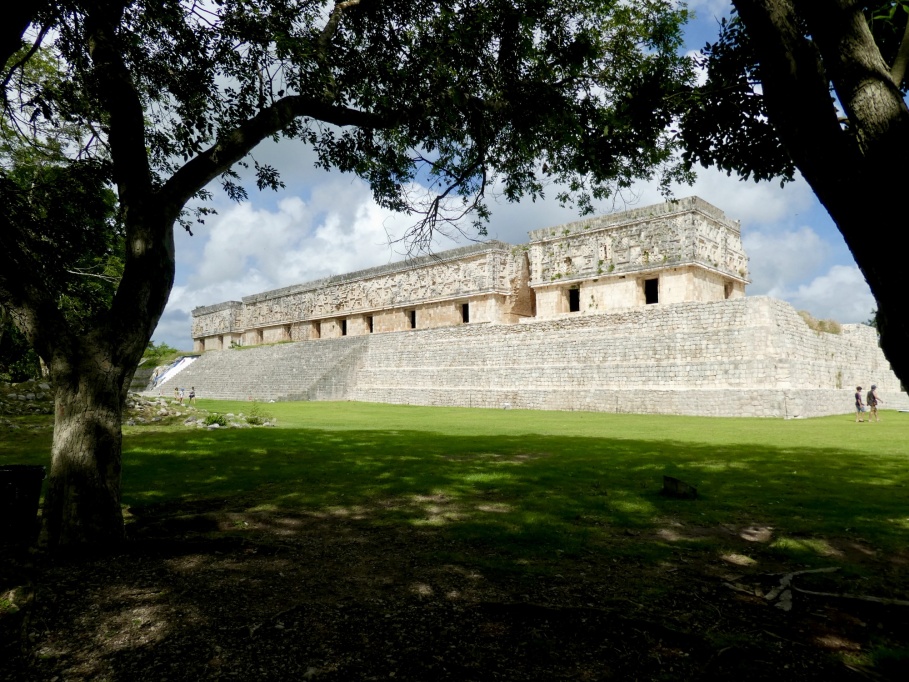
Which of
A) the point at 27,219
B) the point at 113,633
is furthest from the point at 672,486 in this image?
the point at 27,219

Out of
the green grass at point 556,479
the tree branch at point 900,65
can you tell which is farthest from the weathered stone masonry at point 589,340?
the tree branch at point 900,65

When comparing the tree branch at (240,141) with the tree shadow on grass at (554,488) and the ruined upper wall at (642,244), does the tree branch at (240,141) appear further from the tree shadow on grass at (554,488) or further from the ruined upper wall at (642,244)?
the ruined upper wall at (642,244)

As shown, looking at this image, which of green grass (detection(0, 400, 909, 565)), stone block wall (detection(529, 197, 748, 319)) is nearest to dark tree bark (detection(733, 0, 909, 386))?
green grass (detection(0, 400, 909, 565))

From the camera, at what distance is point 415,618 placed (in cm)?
293

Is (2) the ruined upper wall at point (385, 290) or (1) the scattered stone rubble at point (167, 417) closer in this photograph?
(1) the scattered stone rubble at point (167, 417)

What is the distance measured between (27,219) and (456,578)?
Result: 627cm

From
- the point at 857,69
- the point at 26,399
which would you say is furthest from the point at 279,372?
the point at 857,69

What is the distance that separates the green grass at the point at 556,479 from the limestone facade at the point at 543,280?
10943 mm

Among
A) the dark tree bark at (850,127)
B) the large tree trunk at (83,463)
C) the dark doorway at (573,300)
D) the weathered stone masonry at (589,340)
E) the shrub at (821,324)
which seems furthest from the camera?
the dark doorway at (573,300)

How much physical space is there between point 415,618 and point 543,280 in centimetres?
2422

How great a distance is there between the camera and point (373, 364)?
29.6 metres

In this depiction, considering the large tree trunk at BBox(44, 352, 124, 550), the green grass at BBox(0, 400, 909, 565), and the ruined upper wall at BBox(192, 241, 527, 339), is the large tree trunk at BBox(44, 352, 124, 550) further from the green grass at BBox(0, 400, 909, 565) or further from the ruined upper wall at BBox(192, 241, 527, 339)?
the ruined upper wall at BBox(192, 241, 527, 339)

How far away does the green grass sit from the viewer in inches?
185

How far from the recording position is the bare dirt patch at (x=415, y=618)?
7.98 feet
